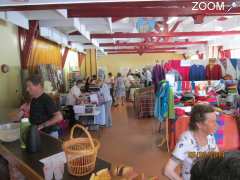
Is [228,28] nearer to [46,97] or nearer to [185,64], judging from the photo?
[185,64]

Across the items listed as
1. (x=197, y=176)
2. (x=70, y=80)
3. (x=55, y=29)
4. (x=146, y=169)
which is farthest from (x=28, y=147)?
(x=70, y=80)

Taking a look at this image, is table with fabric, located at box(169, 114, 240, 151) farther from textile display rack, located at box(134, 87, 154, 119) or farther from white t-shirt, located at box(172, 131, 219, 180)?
textile display rack, located at box(134, 87, 154, 119)

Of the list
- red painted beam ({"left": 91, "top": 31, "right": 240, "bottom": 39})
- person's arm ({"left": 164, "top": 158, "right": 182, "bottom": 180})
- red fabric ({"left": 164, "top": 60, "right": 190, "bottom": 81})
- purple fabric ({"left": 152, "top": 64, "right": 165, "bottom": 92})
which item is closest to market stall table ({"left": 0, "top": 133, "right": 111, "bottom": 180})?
person's arm ({"left": 164, "top": 158, "right": 182, "bottom": 180})

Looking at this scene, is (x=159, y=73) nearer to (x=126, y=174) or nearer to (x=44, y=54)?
(x=44, y=54)

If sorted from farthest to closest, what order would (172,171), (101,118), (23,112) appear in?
1. (101,118)
2. (23,112)
3. (172,171)

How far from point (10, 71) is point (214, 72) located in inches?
167

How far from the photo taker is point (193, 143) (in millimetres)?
1909

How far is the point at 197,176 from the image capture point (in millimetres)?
786

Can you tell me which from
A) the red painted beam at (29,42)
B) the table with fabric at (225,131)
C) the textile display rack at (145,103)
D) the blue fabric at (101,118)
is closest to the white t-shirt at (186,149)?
the table with fabric at (225,131)

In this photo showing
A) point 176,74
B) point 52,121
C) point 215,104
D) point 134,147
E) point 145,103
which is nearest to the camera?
point 52,121

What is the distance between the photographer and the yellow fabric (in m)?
5.86

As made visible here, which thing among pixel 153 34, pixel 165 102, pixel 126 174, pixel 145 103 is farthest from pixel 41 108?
pixel 153 34

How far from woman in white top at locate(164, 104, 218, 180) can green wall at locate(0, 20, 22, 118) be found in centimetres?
345

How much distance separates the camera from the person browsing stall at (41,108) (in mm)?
2709
